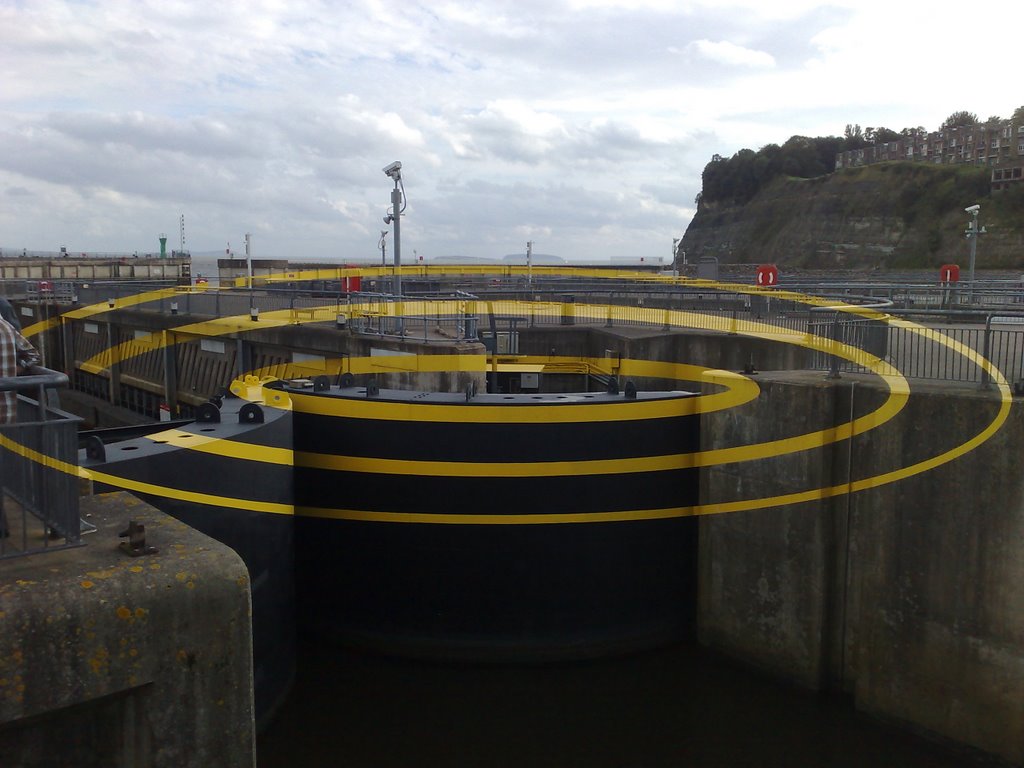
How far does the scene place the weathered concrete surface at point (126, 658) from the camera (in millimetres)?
3949

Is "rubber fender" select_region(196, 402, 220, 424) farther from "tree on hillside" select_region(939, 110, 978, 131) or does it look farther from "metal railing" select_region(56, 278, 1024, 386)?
"tree on hillside" select_region(939, 110, 978, 131)

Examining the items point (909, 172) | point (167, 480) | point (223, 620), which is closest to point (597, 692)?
point (167, 480)

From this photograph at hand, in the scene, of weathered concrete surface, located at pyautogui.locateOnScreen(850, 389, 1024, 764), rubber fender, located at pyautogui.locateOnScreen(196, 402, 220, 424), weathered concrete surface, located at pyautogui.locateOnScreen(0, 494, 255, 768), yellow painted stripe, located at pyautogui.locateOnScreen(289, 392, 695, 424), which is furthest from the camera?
yellow painted stripe, located at pyautogui.locateOnScreen(289, 392, 695, 424)

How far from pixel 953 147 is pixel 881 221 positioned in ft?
119

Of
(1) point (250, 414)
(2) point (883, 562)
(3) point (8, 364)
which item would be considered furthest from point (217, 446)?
(2) point (883, 562)

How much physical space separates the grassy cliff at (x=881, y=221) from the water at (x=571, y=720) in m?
54.4

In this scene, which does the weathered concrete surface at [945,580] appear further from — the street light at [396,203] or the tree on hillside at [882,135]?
the tree on hillside at [882,135]

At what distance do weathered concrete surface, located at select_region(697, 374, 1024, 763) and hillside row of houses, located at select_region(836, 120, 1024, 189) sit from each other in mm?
81421

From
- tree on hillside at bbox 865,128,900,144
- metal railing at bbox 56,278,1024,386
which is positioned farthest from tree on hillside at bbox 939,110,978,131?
metal railing at bbox 56,278,1024,386

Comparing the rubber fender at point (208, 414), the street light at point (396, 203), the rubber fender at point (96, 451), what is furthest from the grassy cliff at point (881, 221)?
the rubber fender at point (96, 451)

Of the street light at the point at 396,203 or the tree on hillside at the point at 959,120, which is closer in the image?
the street light at the point at 396,203

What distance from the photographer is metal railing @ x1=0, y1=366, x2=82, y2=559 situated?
441 centimetres

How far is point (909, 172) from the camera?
7006 centimetres

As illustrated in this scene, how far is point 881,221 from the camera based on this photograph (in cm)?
6812
